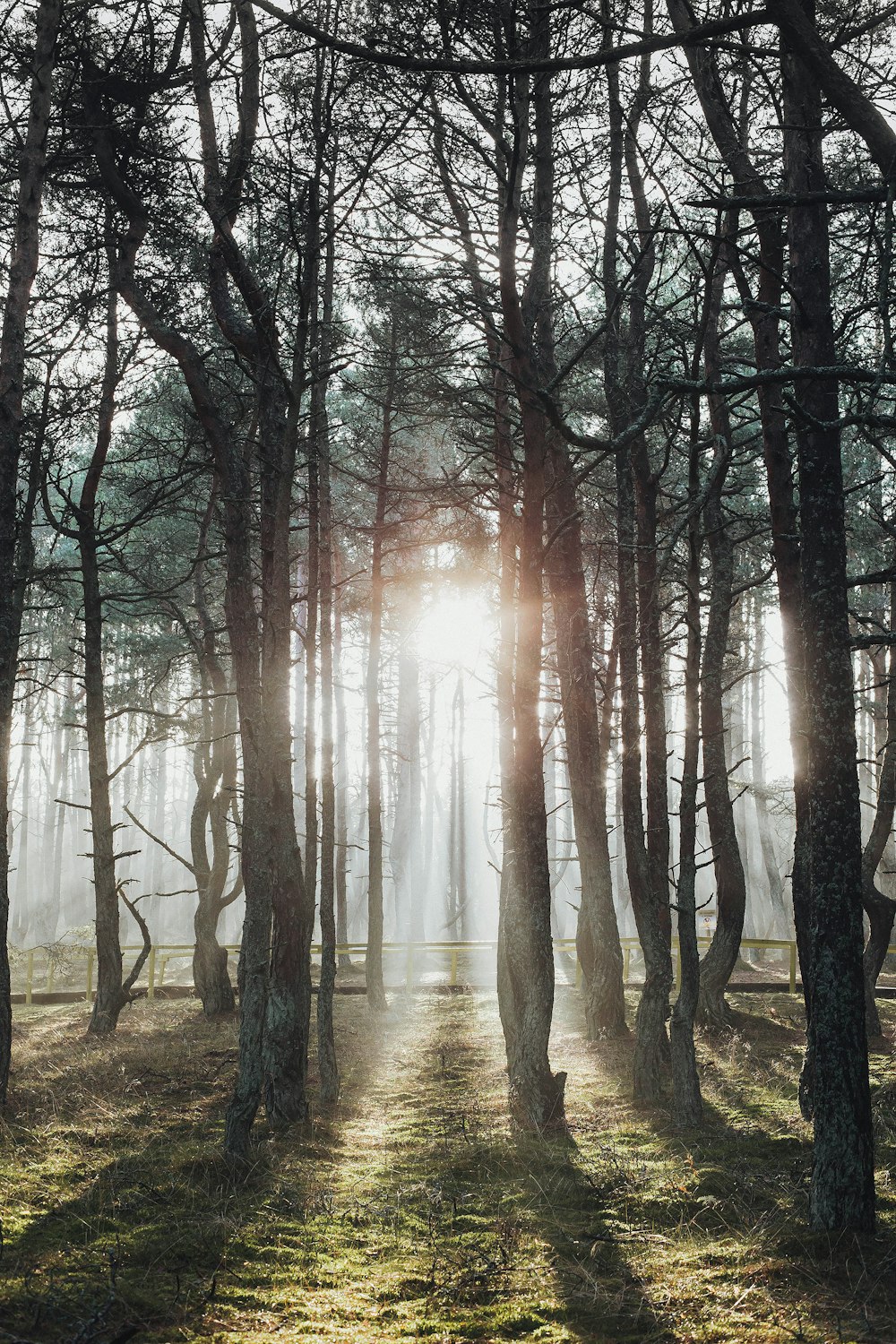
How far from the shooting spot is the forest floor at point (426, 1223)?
4.34 m

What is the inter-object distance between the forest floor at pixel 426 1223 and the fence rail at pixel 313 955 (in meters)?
6.20

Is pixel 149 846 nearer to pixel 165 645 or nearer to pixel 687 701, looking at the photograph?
pixel 165 645

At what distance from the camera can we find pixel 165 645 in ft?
70.7

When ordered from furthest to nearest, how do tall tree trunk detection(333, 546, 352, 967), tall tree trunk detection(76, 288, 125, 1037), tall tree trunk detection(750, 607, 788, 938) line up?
tall tree trunk detection(750, 607, 788, 938), tall tree trunk detection(333, 546, 352, 967), tall tree trunk detection(76, 288, 125, 1037)

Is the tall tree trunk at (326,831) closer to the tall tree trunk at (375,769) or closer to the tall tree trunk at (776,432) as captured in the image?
the tall tree trunk at (776,432)

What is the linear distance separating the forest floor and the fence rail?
20.3 ft

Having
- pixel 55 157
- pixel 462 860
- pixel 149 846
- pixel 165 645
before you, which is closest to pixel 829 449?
pixel 55 157

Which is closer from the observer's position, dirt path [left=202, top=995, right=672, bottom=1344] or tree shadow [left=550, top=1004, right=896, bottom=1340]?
dirt path [left=202, top=995, right=672, bottom=1344]

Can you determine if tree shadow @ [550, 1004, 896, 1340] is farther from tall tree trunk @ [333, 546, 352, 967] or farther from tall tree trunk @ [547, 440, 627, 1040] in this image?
tall tree trunk @ [333, 546, 352, 967]

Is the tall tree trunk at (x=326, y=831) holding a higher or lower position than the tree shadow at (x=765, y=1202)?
higher

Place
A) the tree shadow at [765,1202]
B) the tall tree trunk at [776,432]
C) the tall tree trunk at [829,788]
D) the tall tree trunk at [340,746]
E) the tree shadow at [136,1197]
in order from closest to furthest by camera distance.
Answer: the tree shadow at [136,1197] → the tree shadow at [765,1202] → the tall tree trunk at [829,788] → the tall tree trunk at [776,432] → the tall tree trunk at [340,746]

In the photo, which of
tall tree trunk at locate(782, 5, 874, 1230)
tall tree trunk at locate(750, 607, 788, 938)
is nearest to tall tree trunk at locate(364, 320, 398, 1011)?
tall tree trunk at locate(782, 5, 874, 1230)

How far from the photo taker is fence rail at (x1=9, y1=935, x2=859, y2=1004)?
60.7 feet

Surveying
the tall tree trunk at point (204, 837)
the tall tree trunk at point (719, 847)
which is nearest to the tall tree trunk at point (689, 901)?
the tall tree trunk at point (719, 847)
